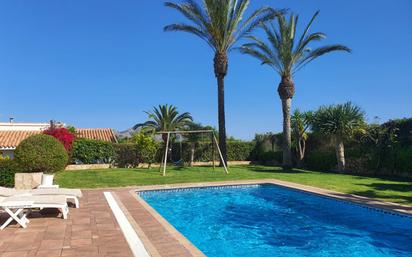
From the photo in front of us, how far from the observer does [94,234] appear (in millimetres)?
7184

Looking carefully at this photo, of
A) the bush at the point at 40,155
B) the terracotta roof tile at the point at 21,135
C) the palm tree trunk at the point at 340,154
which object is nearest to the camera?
the bush at the point at 40,155

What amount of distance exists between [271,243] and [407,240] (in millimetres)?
2915

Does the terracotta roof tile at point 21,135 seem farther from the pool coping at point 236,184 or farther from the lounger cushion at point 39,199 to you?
the lounger cushion at point 39,199

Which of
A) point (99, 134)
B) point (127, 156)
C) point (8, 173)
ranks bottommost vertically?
point (8, 173)

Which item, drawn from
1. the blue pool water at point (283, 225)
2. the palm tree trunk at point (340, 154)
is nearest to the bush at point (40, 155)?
the blue pool water at point (283, 225)

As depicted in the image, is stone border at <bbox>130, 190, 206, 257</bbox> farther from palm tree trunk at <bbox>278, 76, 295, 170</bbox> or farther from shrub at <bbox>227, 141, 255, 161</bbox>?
shrub at <bbox>227, 141, 255, 161</bbox>

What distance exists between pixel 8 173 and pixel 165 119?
23.0 m

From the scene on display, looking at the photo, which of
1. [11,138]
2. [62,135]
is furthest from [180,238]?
[11,138]

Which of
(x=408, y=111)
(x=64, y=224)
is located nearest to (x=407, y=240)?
(x=64, y=224)

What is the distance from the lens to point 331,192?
13.3 m

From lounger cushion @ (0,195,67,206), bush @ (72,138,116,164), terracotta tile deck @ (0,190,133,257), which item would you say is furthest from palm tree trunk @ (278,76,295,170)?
lounger cushion @ (0,195,67,206)

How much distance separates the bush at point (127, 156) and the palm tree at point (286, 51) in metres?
10.7

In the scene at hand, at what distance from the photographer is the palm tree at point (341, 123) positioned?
22156 millimetres

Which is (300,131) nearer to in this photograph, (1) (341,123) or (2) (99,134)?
(1) (341,123)
